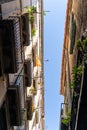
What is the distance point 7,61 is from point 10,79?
6.79 feet

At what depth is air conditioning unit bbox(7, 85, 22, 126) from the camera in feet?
44.7

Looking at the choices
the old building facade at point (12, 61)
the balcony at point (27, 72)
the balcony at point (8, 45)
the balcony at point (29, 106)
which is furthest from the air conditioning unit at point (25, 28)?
the balcony at point (8, 45)

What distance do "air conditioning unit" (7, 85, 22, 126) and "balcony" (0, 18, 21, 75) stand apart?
1.32 m

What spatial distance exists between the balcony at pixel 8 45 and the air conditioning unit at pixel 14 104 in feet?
4.33

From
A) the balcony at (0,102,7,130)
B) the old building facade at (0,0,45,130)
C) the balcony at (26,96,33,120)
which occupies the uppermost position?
the old building facade at (0,0,45,130)

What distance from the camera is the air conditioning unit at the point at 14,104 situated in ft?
44.7

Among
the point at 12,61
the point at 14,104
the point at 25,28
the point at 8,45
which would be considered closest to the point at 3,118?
the point at 14,104

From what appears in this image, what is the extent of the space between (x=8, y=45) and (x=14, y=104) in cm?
279

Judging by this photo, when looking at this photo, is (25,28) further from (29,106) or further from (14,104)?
(29,106)

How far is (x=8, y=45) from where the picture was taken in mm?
11922

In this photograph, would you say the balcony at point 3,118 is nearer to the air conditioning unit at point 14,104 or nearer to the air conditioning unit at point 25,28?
the air conditioning unit at point 14,104

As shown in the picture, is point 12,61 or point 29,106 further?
point 29,106

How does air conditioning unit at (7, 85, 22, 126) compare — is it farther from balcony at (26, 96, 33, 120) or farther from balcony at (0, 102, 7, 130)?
balcony at (26, 96, 33, 120)

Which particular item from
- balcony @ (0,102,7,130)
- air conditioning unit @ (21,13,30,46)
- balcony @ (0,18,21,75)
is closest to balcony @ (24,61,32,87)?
air conditioning unit @ (21,13,30,46)
